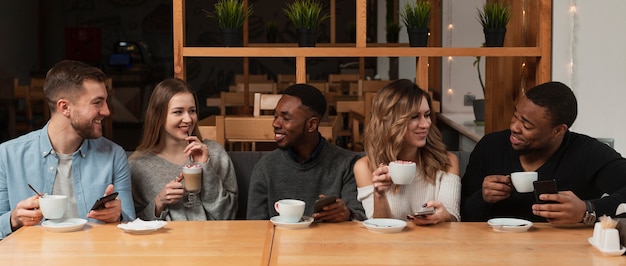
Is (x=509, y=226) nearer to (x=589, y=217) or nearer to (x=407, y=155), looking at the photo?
(x=589, y=217)

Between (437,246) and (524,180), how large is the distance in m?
0.44

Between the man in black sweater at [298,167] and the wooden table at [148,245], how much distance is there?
1.97ft

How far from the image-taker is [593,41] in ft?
13.2

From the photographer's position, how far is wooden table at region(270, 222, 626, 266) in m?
2.31

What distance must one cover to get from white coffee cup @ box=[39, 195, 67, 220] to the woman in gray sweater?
659 millimetres

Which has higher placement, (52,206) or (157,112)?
(157,112)

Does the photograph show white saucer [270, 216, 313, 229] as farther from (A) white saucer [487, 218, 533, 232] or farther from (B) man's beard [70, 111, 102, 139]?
(B) man's beard [70, 111, 102, 139]

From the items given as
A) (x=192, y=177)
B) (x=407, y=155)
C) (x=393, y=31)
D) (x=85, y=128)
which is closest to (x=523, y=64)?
(x=407, y=155)

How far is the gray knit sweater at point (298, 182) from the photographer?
3381mm

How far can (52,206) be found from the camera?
2627 mm

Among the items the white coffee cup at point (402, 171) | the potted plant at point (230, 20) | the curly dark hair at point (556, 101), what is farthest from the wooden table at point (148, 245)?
the potted plant at point (230, 20)

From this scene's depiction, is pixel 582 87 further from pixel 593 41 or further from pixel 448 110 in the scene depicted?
pixel 448 110

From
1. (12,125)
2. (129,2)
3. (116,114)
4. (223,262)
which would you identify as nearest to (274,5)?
(129,2)

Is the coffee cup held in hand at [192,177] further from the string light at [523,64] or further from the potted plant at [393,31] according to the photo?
the potted plant at [393,31]
